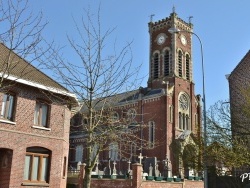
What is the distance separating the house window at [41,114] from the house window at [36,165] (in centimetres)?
154

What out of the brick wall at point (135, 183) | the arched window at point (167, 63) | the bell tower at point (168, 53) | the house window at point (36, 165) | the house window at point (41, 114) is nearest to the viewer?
the house window at point (36, 165)

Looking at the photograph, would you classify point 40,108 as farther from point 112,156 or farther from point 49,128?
point 112,156

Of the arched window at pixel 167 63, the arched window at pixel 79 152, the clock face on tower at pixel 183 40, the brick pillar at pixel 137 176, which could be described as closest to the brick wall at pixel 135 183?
the brick pillar at pixel 137 176

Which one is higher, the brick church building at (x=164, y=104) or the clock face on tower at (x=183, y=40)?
the clock face on tower at (x=183, y=40)

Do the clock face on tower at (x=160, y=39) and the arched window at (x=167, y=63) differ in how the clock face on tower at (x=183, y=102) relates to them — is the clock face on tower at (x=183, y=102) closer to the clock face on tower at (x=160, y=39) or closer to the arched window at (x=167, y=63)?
the arched window at (x=167, y=63)

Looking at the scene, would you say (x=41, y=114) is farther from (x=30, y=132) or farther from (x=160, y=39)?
(x=160, y=39)

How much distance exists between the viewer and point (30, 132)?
19.2m

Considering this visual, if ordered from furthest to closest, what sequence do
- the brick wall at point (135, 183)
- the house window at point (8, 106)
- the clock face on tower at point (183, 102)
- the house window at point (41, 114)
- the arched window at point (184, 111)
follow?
the clock face on tower at point (183, 102) → the arched window at point (184, 111) → the brick wall at point (135, 183) → the house window at point (41, 114) → the house window at point (8, 106)

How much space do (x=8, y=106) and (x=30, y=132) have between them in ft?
6.38

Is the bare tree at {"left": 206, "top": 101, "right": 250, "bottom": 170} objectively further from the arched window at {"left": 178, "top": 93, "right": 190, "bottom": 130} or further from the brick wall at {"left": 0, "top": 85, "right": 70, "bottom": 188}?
the arched window at {"left": 178, "top": 93, "right": 190, "bottom": 130}

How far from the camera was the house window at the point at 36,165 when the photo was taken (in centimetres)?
1902

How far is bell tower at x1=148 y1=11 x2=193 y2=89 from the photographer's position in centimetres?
4872

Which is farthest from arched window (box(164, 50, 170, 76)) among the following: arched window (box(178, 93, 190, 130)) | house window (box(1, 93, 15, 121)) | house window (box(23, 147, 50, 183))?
house window (box(1, 93, 15, 121))

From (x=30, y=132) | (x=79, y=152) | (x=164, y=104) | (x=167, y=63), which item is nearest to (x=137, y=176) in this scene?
(x=30, y=132)
